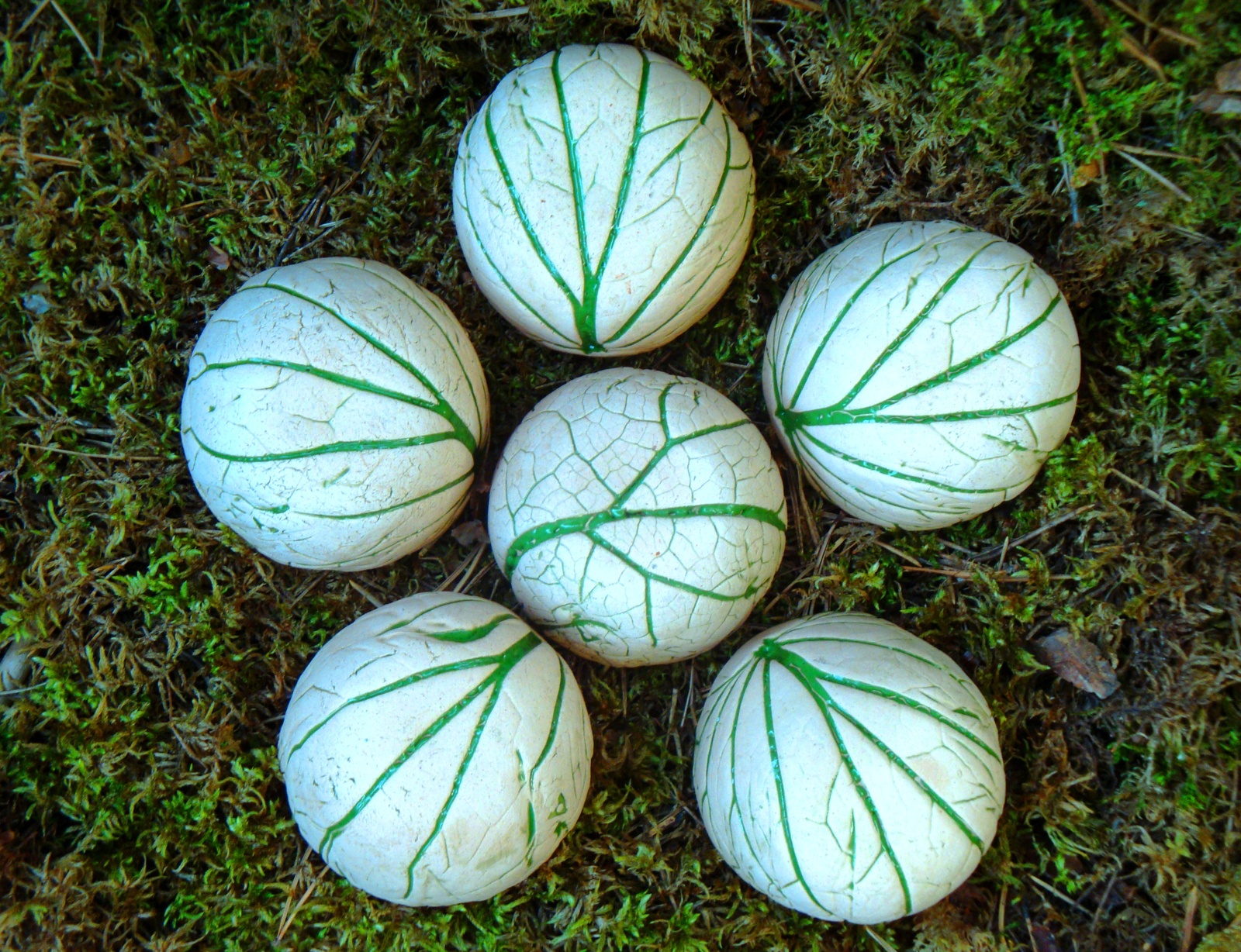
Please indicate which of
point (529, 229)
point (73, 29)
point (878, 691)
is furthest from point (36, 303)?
point (878, 691)

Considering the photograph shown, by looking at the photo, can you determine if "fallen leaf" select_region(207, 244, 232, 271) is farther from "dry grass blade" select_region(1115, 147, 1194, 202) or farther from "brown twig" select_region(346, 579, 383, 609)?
"dry grass blade" select_region(1115, 147, 1194, 202)

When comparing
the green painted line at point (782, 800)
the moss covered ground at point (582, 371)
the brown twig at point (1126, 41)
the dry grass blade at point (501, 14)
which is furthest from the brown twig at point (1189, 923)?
the dry grass blade at point (501, 14)

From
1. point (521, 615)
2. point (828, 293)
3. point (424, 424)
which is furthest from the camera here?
point (521, 615)

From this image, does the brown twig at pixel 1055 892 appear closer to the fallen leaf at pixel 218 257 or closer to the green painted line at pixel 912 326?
the green painted line at pixel 912 326

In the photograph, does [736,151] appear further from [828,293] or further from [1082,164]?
[1082,164]

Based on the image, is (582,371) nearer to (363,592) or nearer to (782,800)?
(363,592)

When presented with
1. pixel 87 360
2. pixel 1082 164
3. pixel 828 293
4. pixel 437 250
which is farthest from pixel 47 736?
pixel 1082 164

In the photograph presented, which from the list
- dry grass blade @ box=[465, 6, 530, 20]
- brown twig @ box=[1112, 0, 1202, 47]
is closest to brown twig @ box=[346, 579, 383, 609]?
dry grass blade @ box=[465, 6, 530, 20]
